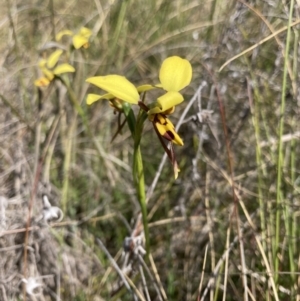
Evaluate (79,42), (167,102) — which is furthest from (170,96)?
(79,42)

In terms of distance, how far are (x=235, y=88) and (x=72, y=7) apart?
100 centimetres

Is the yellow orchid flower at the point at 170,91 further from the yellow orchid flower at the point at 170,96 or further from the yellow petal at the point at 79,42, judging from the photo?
the yellow petal at the point at 79,42

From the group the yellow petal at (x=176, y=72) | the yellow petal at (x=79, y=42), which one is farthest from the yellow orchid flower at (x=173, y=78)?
the yellow petal at (x=79, y=42)

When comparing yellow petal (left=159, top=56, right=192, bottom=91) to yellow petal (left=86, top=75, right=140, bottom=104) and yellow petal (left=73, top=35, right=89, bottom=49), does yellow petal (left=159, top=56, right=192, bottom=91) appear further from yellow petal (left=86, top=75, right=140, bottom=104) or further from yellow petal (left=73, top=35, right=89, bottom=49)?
yellow petal (left=73, top=35, right=89, bottom=49)

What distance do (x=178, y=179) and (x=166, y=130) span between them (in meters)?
0.75

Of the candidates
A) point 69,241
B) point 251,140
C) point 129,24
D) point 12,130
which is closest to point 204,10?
point 129,24

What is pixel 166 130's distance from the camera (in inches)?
27.1

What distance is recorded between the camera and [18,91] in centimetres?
169

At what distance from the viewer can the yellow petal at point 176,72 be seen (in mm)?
675

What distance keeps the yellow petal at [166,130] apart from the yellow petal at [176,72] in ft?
0.18

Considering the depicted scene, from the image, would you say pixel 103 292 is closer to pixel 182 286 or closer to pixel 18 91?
pixel 182 286

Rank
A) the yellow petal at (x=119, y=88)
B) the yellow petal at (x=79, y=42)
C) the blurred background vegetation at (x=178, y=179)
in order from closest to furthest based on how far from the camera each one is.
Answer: the yellow petal at (x=119, y=88)
the blurred background vegetation at (x=178, y=179)
the yellow petal at (x=79, y=42)

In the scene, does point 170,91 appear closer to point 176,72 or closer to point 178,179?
point 176,72

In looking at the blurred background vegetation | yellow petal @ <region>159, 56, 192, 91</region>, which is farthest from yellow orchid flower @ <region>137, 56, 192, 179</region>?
the blurred background vegetation
